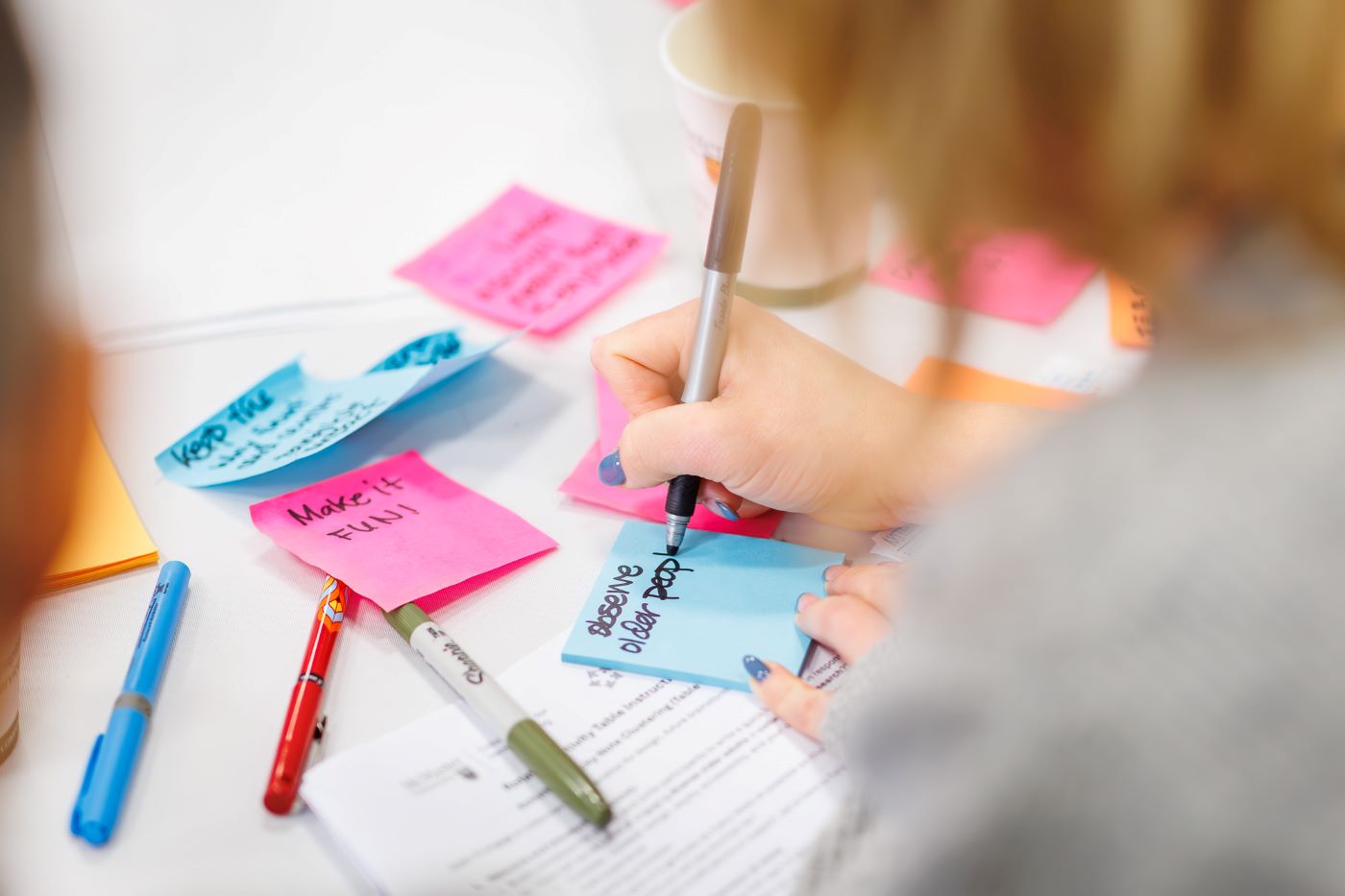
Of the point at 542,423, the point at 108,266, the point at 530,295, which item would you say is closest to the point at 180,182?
the point at 108,266

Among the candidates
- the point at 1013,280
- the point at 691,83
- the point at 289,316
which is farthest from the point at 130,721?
the point at 1013,280

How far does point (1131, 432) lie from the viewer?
317 millimetres

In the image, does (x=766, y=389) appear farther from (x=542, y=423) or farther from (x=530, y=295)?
(x=530, y=295)

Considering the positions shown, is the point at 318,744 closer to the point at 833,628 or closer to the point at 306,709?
the point at 306,709

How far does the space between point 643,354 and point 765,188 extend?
15 centimetres

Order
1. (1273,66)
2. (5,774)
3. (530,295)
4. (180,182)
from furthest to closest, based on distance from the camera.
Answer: (180,182), (530,295), (5,774), (1273,66)

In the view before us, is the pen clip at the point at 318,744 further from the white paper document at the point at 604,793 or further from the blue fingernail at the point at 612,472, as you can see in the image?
the blue fingernail at the point at 612,472

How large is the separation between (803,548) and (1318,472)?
1.02ft

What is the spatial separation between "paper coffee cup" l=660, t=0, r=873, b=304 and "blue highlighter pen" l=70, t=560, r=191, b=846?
39cm

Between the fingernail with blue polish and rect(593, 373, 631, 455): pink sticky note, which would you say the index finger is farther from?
the fingernail with blue polish

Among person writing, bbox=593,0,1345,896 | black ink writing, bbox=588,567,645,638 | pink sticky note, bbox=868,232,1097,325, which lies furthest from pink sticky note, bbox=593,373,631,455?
person writing, bbox=593,0,1345,896

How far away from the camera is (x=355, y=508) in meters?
0.62

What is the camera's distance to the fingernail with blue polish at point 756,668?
19.8 inches

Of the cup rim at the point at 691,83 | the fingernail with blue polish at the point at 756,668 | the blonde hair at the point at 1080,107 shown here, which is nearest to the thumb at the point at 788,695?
the fingernail with blue polish at the point at 756,668
